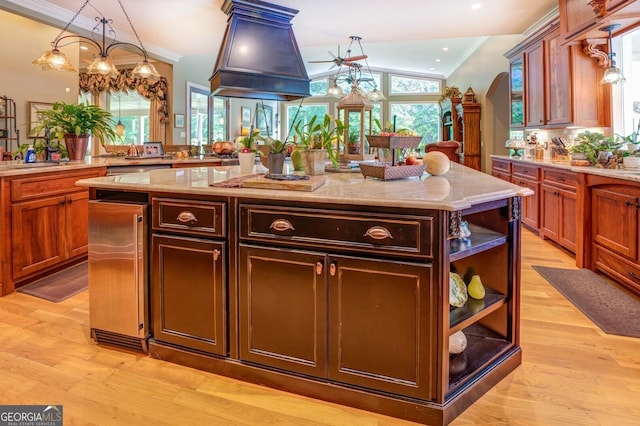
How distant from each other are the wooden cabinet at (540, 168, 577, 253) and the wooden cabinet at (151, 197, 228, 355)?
334 cm

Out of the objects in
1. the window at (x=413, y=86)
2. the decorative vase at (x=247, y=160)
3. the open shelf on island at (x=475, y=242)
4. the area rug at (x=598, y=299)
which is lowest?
the area rug at (x=598, y=299)

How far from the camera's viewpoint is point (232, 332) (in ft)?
6.16

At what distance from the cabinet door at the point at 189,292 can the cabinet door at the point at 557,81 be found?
4.28m

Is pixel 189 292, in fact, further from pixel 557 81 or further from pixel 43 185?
pixel 557 81

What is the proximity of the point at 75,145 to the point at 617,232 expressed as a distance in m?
4.75

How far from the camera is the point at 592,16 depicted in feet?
11.6

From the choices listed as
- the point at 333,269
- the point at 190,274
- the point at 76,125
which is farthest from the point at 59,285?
the point at 333,269

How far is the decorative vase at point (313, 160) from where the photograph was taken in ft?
7.60

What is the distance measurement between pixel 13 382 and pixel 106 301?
0.50 meters

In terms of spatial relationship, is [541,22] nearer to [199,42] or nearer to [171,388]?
[199,42]

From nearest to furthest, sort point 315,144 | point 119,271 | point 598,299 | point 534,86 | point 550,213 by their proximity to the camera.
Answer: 1. point 119,271
2. point 315,144
3. point 598,299
4. point 550,213
5. point 534,86

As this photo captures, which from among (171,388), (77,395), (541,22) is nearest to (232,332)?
(171,388)

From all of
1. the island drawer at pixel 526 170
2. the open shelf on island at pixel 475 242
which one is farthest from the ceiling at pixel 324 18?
the open shelf on island at pixel 475 242

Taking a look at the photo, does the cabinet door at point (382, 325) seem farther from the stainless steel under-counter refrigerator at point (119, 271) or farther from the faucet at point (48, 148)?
the faucet at point (48, 148)
